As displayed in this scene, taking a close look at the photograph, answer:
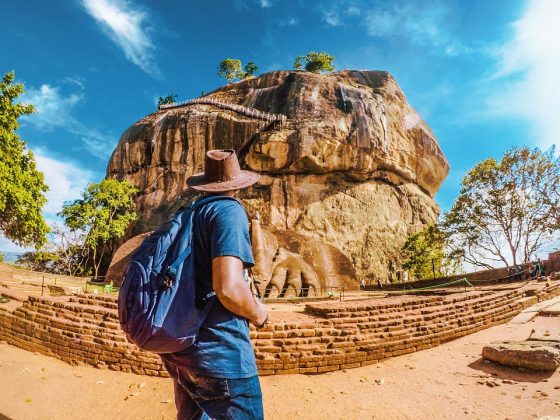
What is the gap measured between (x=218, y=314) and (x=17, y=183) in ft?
63.7

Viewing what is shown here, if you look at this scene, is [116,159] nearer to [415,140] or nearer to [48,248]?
[48,248]

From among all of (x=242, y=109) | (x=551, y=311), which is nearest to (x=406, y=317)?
(x=551, y=311)

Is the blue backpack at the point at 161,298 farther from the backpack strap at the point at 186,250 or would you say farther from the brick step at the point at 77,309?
the brick step at the point at 77,309

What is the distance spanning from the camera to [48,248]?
25438 mm

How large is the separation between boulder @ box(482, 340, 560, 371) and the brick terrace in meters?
1.34

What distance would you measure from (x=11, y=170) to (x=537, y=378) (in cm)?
1999

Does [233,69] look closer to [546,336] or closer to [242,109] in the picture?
[242,109]

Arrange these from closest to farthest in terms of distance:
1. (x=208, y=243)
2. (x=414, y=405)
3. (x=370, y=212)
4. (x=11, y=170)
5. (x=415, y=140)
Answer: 1. (x=208, y=243)
2. (x=414, y=405)
3. (x=11, y=170)
4. (x=370, y=212)
5. (x=415, y=140)

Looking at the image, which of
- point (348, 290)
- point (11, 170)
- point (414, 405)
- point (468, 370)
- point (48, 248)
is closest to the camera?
point (414, 405)

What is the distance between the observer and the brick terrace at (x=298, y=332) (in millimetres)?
5391

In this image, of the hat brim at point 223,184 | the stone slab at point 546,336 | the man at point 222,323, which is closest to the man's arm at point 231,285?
the man at point 222,323

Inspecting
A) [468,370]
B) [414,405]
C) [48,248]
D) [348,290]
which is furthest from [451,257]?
[48,248]

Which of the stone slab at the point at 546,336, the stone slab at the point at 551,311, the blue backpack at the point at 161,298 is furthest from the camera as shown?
the stone slab at the point at 551,311

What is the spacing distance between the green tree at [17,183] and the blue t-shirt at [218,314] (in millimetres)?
18441
